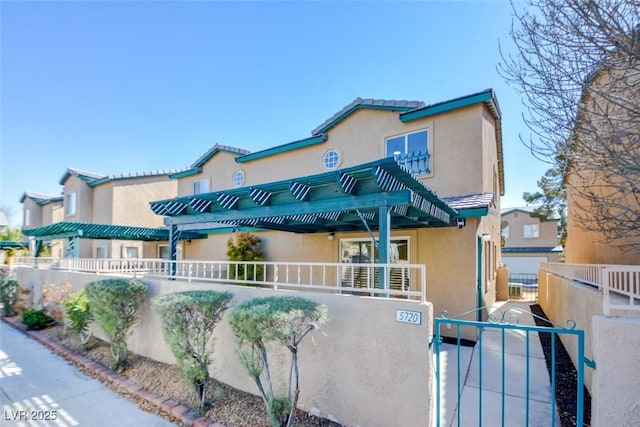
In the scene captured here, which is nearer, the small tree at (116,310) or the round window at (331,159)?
the small tree at (116,310)

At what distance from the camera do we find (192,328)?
20.9 feet

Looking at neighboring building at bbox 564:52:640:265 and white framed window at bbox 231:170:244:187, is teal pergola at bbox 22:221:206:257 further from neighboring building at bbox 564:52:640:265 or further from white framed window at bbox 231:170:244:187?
neighboring building at bbox 564:52:640:265

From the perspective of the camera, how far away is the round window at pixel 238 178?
56.3ft

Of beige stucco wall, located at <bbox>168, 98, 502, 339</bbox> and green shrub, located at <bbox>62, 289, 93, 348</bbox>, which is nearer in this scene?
green shrub, located at <bbox>62, 289, 93, 348</bbox>

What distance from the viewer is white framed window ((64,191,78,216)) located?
2409cm

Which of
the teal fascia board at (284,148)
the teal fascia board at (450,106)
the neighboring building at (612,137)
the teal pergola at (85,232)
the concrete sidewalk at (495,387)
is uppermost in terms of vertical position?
the teal fascia board at (450,106)

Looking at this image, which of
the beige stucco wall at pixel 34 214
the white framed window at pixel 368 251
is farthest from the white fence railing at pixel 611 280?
the beige stucco wall at pixel 34 214

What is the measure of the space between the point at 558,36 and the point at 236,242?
13702 millimetres

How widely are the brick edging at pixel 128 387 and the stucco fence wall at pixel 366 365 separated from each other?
3.92ft

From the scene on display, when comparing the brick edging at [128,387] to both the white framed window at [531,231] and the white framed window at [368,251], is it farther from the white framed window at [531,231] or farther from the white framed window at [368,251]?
the white framed window at [531,231]

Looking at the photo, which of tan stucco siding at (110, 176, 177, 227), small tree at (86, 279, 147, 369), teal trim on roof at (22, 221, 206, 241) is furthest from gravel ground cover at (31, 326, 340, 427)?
tan stucco siding at (110, 176, 177, 227)

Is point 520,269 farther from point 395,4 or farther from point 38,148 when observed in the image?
point 38,148

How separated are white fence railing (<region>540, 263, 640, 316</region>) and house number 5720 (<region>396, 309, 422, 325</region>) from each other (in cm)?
250

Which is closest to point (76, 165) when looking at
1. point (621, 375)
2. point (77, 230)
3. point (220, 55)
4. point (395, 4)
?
point (77, 230)
